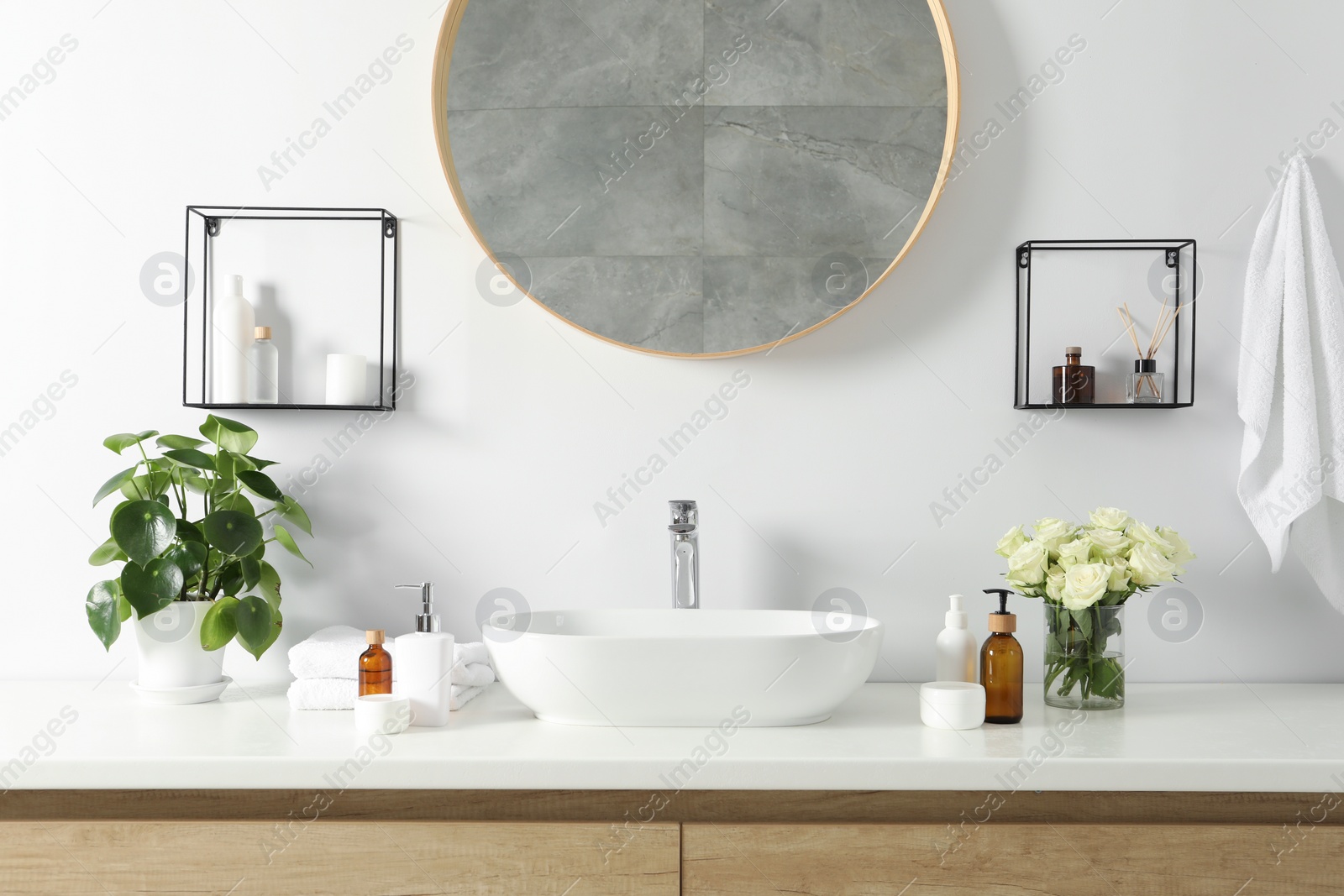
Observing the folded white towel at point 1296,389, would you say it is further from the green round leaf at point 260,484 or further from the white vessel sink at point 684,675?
the green round leaf at point 260,484

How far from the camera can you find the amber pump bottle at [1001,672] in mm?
1106

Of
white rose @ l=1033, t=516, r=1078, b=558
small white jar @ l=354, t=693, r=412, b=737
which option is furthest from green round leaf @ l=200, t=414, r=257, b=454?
white rose @ l=1033, t=516, r=1078, b=558

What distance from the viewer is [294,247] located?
56.4 inches

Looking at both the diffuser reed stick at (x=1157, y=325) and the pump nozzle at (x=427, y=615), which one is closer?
the pump nozzle at (x=427, y=615)

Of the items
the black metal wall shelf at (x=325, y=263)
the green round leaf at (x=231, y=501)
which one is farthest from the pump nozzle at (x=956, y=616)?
the green round leaf at (x=231, y=501)

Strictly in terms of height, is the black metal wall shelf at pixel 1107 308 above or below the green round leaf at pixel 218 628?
above

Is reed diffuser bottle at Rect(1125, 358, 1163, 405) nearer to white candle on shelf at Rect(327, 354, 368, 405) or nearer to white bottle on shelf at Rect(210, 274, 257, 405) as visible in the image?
white candle on shelf at Rect(327, 354, 368, 405)

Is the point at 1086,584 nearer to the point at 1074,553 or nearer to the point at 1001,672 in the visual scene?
the point at 1074,553

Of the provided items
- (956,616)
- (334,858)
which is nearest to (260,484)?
(334,858)

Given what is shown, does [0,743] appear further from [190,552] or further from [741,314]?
[741,314]

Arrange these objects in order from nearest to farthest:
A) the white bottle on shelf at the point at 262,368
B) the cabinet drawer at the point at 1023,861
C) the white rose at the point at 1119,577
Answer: the cabinet drawer at the point at 1023,861
the white rose at the point at 1119,577
the white bottle on shelf at the point at 262,368

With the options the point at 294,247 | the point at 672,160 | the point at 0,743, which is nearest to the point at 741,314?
the point at 672,160

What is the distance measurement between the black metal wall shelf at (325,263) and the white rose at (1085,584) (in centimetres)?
100

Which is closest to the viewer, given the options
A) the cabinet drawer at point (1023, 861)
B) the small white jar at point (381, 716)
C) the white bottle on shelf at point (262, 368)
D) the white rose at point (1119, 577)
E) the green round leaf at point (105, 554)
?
the cabinet drawer at point (1023, 861)
